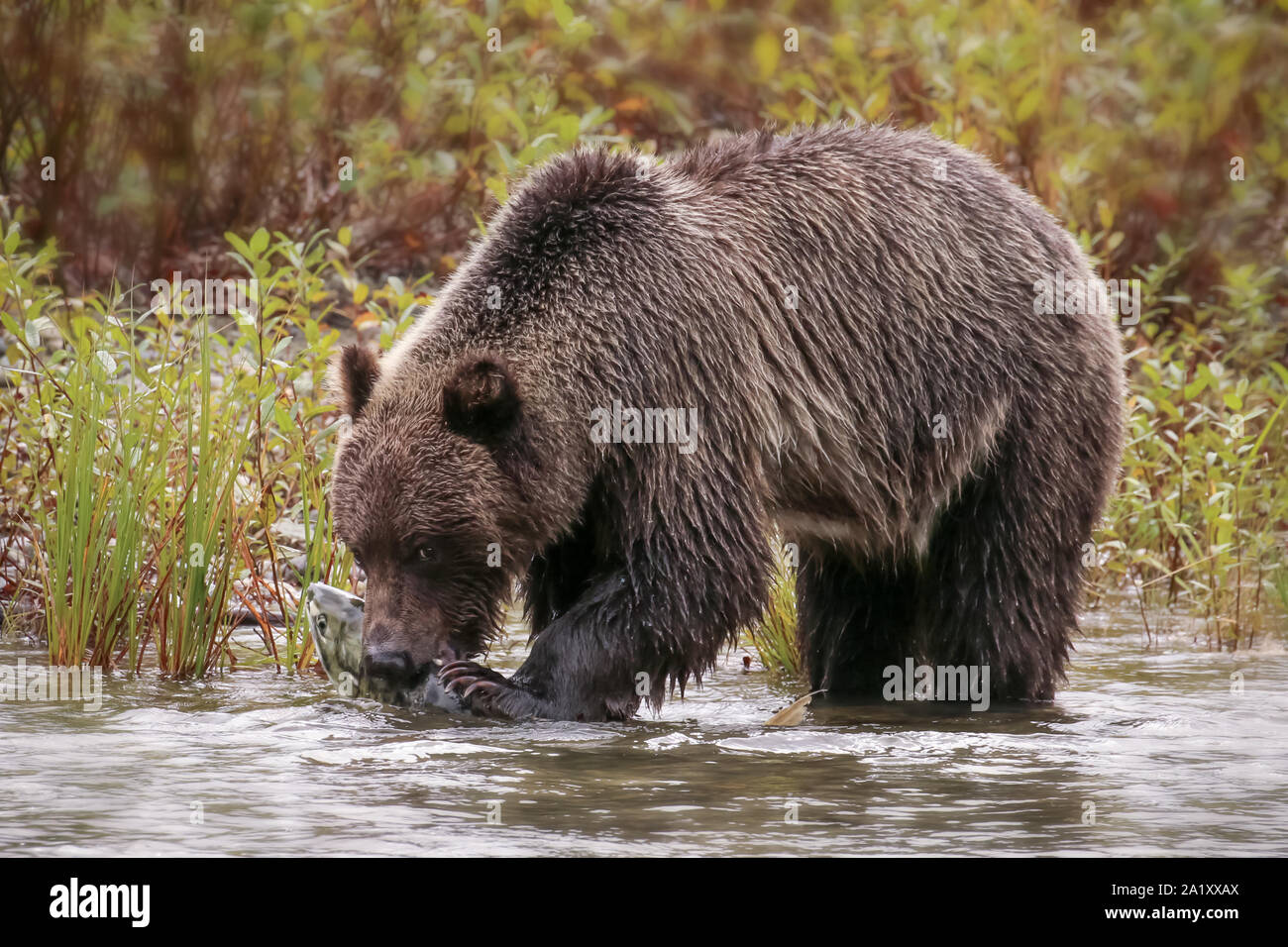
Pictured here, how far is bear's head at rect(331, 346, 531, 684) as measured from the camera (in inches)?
235

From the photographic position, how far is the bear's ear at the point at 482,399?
5.89 meters

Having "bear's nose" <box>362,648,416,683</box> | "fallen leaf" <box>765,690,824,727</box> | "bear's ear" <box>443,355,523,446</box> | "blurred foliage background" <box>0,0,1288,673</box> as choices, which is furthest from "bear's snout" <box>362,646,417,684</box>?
"blurred foliage background" <box>0,0,1288,673</box>

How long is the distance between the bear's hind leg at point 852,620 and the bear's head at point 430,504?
1.61 meters

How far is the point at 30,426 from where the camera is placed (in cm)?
767

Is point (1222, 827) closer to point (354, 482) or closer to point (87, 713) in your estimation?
point (354, 482)

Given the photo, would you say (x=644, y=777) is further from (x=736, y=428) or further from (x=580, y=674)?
(x=736, y=428)

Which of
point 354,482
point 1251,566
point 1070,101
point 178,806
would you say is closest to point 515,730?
point 354,482

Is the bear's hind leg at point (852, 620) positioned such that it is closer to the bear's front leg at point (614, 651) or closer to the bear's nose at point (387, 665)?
the bear's front leg at point (614, 651)

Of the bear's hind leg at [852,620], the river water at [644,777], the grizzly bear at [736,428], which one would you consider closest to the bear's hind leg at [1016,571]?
the grizzly bear at [736,428]

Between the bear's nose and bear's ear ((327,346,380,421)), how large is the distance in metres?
0.86

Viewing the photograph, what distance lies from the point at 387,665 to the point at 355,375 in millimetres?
1033

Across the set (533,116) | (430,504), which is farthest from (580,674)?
(533,116)

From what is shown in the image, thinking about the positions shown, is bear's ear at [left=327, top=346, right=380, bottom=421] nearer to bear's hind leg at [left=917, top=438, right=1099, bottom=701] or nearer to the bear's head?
the bear's head

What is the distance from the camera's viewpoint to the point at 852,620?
23.8ft
